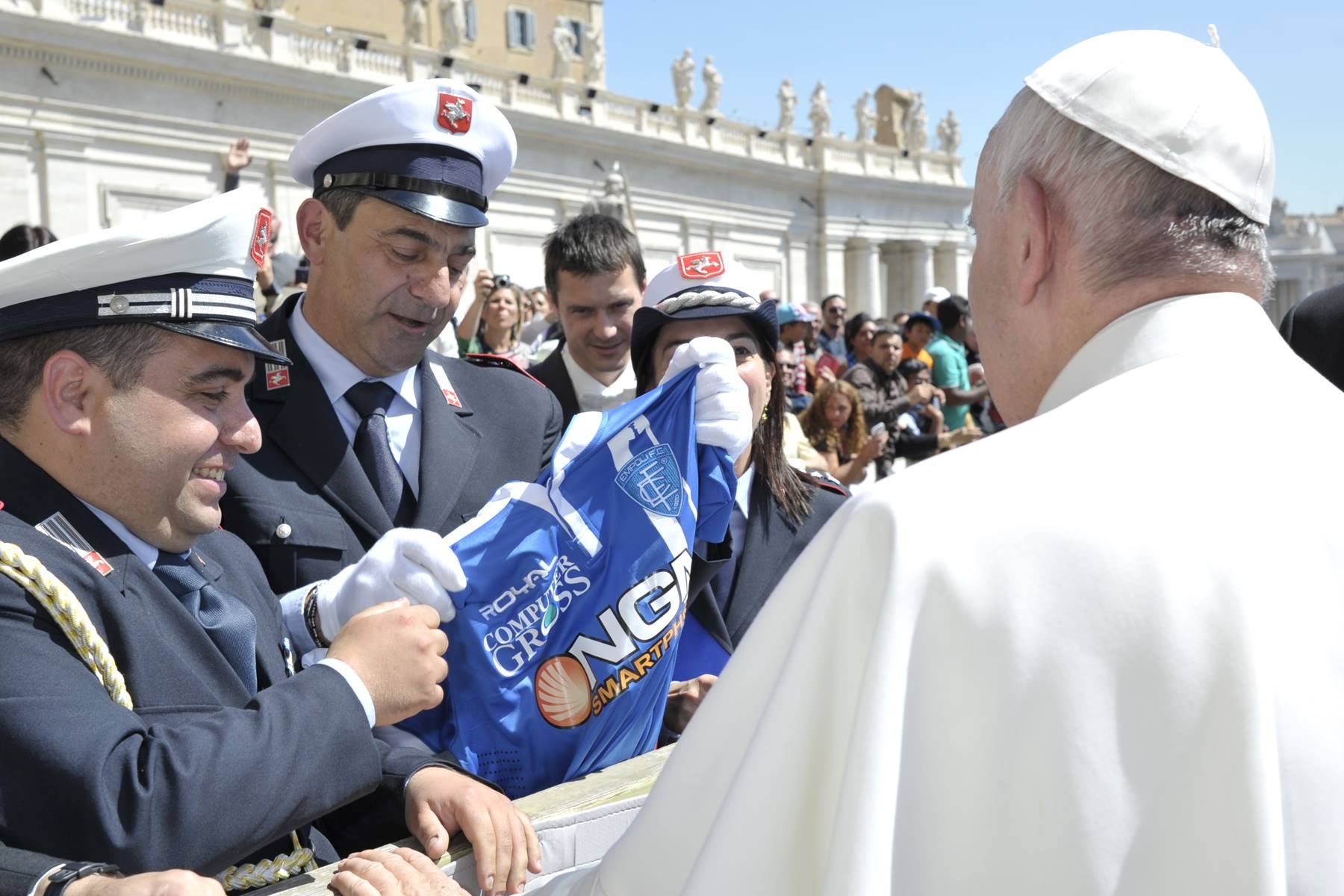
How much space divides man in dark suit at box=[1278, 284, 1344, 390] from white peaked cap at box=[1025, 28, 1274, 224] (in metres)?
2.52

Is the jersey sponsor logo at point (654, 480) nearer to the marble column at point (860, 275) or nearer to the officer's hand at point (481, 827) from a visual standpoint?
the officer's hand at point (481, 827)

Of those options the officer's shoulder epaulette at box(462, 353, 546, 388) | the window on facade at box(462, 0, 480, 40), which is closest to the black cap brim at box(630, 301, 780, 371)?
the officer's shoulder epaulette at box(462, 353, 546, 388)

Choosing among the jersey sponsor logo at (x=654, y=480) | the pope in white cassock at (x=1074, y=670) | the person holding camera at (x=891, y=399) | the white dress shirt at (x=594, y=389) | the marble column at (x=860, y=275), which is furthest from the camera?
the marble column at (x=860, y=275)

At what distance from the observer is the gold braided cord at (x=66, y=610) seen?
184 centimetres

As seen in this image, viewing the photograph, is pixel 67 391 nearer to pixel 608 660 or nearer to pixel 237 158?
pixel 608 660

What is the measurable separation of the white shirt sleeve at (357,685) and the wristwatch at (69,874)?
18.2 inches

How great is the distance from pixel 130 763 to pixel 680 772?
2.71ft

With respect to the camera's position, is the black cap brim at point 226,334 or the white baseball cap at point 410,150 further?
the white baseball cap at point 410,150

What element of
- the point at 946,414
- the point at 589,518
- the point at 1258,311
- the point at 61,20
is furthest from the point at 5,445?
the point at 61,20

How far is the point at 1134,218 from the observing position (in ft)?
4.79

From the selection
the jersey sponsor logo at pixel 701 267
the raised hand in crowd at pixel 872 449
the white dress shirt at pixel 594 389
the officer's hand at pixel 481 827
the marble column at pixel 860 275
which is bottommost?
the officer's hand at pixel 481 827

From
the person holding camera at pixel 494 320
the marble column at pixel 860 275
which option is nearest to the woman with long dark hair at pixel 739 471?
the person holding camera at pixel 494 320

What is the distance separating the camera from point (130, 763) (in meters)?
1.77

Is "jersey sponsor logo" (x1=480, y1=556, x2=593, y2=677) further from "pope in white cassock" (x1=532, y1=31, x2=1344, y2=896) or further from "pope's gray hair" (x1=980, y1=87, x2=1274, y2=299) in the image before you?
"pope's gray hair" (x1=980, y1=87, x2=1274, y2=299)
